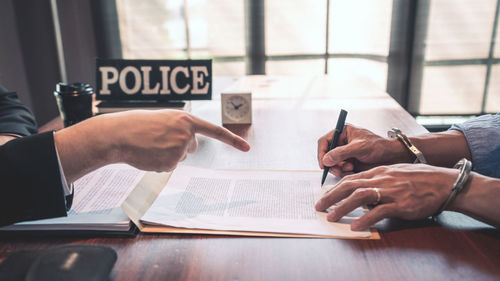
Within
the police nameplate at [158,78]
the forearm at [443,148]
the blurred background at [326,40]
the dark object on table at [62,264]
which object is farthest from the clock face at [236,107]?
the blurred background at [326,40]

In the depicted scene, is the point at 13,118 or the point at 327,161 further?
the point at 13,118

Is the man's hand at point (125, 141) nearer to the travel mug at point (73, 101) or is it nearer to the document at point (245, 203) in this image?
the document at point (245, 203)

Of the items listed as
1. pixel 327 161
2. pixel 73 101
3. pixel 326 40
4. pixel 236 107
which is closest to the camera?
pixel 327 161

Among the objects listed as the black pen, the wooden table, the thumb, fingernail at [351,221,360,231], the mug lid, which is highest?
the mug lid

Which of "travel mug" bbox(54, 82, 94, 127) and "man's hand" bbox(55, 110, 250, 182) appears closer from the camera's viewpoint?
"man's hand" bbox(55, 110, 250, 182)

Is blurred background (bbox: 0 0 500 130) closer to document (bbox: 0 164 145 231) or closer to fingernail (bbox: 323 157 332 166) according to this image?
document (bbox: 0 164 145 231)

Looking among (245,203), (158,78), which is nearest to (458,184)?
(245,203)

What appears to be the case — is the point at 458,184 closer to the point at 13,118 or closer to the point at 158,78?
the point at 158,78

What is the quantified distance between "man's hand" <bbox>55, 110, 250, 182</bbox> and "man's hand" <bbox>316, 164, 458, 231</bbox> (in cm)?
28

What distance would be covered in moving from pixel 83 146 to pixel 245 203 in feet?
0.96

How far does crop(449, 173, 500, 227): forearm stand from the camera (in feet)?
1.98

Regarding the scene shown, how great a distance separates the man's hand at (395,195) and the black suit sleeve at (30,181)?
0.44 metres

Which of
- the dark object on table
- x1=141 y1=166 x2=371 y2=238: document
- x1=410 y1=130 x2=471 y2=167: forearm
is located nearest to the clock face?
x1=141 y1=166 x2=371 y2=238: document

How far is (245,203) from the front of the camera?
27.1 inches
